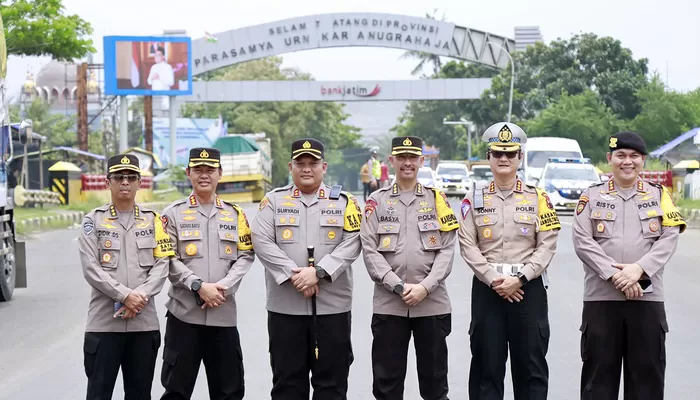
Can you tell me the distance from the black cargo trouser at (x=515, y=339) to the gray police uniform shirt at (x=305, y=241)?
85cm

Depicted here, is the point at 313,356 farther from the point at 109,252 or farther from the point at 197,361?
the point at 109,252

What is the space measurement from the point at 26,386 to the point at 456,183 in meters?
34.2

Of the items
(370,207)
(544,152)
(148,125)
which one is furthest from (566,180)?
(148,125)

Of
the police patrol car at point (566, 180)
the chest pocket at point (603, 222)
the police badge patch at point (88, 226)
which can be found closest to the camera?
the police badge patch at point (88, 226)

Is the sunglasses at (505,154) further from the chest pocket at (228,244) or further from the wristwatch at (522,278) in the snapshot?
the chest pocket at (228,244)

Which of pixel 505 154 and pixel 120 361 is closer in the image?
pixel 120 361

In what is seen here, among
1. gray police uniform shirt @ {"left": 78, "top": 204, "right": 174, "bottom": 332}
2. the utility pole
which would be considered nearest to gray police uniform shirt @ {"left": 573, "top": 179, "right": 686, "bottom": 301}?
gray police uniform shirt @ {"left": 78, "top": 204, "right": 174, "bottom": 332}

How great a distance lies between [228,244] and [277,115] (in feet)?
224

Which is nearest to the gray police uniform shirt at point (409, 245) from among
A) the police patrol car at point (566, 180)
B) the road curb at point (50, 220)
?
the road curb at point (50, 220)

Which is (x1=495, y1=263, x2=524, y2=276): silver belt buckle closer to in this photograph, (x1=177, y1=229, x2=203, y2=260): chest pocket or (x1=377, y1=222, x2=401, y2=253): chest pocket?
(x1=377, y1=222, x2=401, y2=253): chest pocket

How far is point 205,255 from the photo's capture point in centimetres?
627

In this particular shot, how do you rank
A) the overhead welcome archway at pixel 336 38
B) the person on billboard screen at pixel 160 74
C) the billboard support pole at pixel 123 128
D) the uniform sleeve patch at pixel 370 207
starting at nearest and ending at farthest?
the uniform sleeve patch at pixel 370 207 → the billboard support pole at pixel 123 128 → the person on billboard screen at pixel 160 74 → the overhead welcome archway at pixel 336 38

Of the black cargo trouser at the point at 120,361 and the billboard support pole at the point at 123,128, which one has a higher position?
the billboard support pole at the point at 123,128

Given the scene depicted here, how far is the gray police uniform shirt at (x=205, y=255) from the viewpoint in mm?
6176
